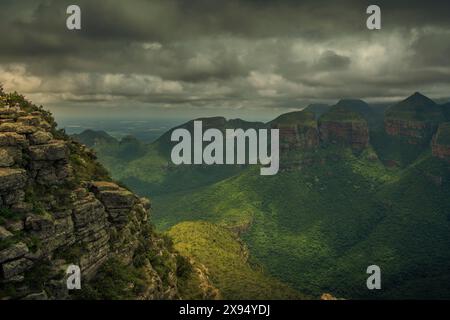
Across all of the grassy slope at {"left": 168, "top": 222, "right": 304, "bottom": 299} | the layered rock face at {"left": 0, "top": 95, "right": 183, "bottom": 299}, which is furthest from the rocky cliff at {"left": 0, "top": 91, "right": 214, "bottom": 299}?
the grassy slope at {"left": 168, "top": 222, "right": 304, "bottom": 299}

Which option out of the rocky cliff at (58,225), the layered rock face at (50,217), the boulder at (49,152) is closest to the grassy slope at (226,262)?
the rocky cliff at (58,225)

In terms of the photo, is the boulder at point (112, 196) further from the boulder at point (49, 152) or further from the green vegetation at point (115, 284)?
the green vegetation at point (115, 284)

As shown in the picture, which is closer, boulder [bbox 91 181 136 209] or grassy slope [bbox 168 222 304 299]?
boulder [bbox 91 181 136 209]

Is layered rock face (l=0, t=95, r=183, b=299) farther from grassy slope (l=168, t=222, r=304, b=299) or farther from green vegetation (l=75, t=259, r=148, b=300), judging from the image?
grassy slope (l=168, t=222, r=304, b=299)

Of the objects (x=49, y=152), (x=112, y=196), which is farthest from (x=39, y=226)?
(x=112, y=196)

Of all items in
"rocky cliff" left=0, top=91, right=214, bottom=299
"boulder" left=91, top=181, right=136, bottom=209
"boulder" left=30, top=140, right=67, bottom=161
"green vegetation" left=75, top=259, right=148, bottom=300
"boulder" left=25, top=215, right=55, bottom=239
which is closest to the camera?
"rocky cliff" left=0, top=91, right=214, bottom=299
